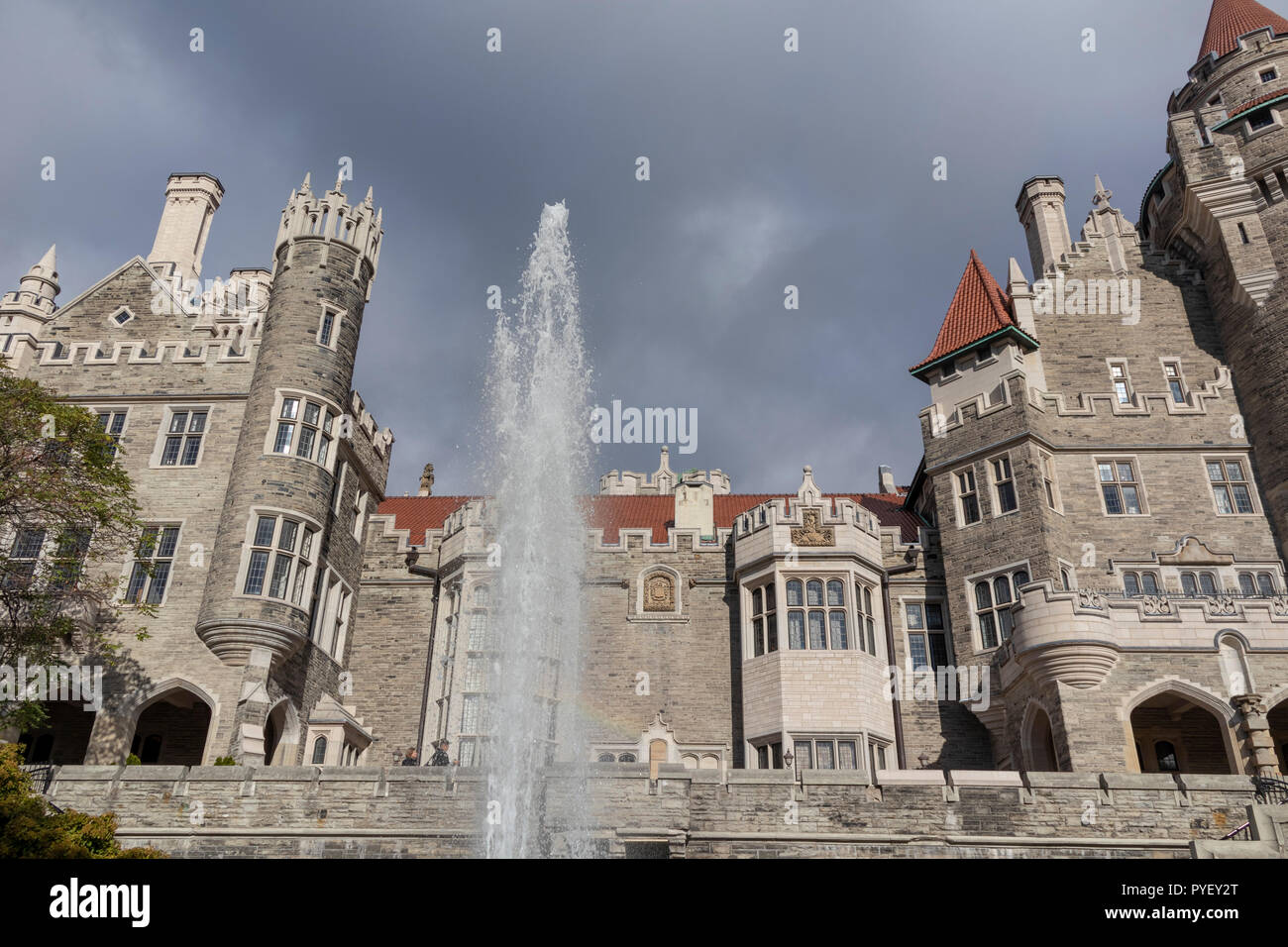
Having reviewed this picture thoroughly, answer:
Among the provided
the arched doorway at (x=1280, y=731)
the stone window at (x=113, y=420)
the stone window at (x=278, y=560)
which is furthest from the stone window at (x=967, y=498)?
the stone window at (x=113, y=420)

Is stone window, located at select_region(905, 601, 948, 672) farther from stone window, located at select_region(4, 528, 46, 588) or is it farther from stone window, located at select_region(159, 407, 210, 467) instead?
stone window, located at select_region(4, 528, 46, 588)

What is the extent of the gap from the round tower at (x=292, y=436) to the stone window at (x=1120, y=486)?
19.5 meters

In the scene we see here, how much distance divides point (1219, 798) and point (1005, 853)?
3.84 meters

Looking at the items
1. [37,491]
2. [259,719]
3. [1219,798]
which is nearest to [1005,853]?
[1219,798]

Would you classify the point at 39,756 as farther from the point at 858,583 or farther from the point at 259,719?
the point at 858,583

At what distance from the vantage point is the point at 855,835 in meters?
16.3

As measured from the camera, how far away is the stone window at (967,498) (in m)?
24.6

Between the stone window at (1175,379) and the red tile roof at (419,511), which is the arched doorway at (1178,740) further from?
the red tile roof at (419,511)

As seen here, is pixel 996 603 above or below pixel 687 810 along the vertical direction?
above

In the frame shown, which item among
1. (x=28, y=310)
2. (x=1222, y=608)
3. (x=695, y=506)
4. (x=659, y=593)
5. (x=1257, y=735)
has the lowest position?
(x=1257, y=735)

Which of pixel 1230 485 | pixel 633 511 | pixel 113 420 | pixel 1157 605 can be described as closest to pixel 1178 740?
pixel 1157 605

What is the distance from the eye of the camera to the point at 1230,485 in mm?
24234

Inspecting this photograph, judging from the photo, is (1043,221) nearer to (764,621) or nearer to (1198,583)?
(1198,583)

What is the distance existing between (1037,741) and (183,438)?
21608mm
